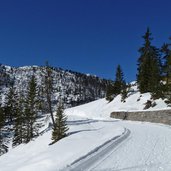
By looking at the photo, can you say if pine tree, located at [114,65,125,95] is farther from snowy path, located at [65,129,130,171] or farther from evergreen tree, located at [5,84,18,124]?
snowy path, located at [65,129,130,171]

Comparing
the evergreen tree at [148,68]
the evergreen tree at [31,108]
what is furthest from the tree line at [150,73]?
the evergreen tree at [31,108]

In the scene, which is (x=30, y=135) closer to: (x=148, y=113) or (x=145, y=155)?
(x=148, y=113)

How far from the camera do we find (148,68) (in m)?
56.1

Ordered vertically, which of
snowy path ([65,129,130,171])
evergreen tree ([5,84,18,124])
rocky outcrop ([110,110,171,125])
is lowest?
snowy path ([65,129,130,171])

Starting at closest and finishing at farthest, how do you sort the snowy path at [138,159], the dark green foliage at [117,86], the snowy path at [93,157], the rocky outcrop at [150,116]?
the snowy path at [138,159], the snowy path at [93,157], the rocky outcrop at [150,116], the dark green foliage at [117,86]

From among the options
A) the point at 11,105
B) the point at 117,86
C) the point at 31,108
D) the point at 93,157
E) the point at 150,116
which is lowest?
the point at 93,157

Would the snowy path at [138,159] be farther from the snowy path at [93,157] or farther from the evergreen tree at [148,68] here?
the evergreen tree at [148,68]

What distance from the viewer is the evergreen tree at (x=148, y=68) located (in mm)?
45906

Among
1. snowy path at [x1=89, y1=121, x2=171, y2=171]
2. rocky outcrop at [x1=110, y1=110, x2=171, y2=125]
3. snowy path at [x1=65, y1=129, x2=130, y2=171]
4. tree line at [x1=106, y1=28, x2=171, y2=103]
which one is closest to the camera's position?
snowy path at [x1=89, y1=121, x2=171, y2=171]

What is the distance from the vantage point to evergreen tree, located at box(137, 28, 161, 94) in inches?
1807

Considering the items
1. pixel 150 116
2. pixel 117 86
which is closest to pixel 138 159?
pixel 150 116

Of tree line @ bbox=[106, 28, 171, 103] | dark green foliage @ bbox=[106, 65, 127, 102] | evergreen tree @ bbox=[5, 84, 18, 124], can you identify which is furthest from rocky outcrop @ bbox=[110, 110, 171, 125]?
evergreen tree @ bbox=[5, 84, 18, 124]

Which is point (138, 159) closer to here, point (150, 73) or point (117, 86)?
point (150, 73)

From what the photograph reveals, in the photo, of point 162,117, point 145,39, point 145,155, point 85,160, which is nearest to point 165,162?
point 145,155
